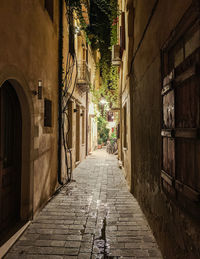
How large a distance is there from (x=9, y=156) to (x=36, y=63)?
2.31 m

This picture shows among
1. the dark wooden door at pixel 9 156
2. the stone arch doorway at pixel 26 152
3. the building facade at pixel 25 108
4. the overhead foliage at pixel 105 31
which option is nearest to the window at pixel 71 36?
the overhead foliage at pixel 105 31

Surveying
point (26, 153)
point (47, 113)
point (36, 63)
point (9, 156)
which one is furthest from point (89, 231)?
point (36, 63)

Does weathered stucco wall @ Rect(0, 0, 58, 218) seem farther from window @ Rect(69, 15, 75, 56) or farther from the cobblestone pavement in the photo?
window @ Rect(69, 15, 75, 56)

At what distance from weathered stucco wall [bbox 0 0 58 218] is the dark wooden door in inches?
9.0

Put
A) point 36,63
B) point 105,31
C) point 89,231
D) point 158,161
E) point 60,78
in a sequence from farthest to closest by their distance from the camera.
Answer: point 105,31 → point 60,78 → point 36,63 → point 89,231 → point 158,161

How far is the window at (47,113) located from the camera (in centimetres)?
551

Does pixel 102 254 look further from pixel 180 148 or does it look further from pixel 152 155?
pixel 180 148

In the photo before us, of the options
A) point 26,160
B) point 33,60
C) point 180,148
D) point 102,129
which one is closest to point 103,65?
point 102,129

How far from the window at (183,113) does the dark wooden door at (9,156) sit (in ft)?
9.84

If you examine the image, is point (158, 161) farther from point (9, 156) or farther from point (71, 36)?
point (71, 36)

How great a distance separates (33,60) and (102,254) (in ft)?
13.9

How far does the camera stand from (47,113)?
5.67 m

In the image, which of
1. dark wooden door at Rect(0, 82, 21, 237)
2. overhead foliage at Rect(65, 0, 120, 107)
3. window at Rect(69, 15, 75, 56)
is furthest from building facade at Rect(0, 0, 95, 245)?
overhead foliage at Rect(65, 0, 120, 107)

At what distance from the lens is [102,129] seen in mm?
24906
